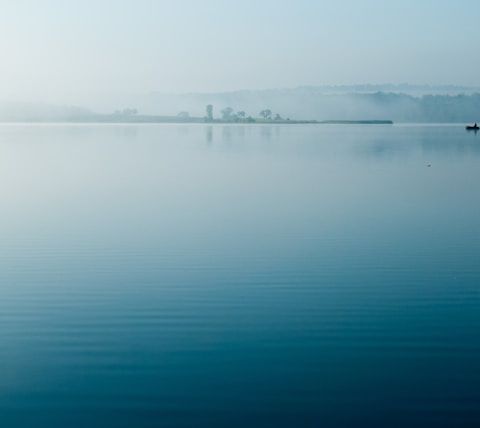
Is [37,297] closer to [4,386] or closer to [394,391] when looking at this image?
[4,386]

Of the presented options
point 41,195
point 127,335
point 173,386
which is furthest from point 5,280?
point 41,195

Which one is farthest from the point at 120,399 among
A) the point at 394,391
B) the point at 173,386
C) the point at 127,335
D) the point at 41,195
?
the point at 41,195

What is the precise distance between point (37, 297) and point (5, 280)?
7.50 feet

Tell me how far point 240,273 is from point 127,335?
6556 mm

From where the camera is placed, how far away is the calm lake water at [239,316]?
12211mm

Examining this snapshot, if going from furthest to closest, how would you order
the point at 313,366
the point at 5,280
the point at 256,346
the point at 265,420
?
the point at 5,280
the point at 256,346
the point at 313,366
the point at 265,420

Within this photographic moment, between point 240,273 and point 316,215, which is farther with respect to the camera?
point 316,215

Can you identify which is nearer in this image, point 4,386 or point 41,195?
point 4,386

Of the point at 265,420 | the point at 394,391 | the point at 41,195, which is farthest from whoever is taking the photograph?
the point at 41,195

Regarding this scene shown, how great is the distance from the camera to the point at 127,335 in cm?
1549

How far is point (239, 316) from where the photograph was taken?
17.0 meters

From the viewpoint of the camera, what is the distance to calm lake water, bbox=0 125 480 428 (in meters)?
12.2

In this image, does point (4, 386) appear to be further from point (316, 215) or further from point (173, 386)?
point (316, 215)

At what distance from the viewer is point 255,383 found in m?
13.0
